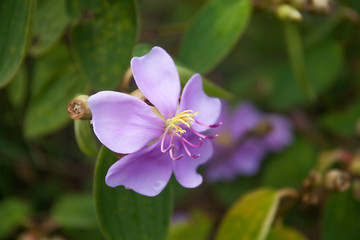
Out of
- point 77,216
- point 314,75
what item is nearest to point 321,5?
point 314,75

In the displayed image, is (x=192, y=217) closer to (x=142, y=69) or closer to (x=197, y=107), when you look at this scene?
(x=197, y=107)

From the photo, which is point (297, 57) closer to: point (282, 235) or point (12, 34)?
point (282, 235)

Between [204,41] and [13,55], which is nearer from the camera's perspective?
[13,55]

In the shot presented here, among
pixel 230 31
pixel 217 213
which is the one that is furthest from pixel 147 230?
pixel 217 213

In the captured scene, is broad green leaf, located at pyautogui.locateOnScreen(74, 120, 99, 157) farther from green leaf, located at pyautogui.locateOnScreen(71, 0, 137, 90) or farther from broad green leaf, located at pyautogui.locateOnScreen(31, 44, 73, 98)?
broad green leaf, located at pyautogui.locateOnScreen(31, 44, 73, 98)

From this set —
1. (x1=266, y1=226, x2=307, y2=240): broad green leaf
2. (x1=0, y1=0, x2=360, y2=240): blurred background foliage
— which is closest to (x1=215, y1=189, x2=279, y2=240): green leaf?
(x1=0, y1=0, x2=360, y2=240): blurred background foliage

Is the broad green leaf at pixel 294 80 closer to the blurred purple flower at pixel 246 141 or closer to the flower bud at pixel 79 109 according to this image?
the blurred purple flower at pixel 246 141
